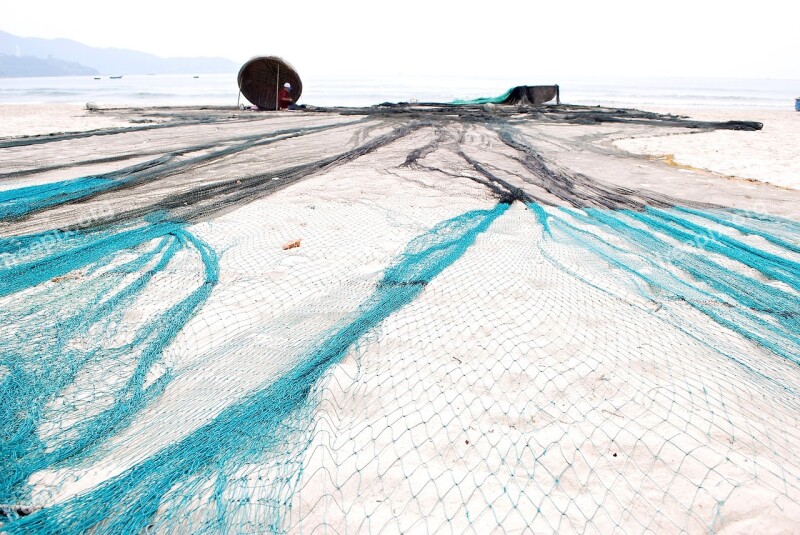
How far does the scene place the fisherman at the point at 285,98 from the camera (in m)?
16.5

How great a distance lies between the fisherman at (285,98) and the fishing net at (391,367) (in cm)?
1279

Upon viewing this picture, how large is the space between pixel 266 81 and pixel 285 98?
4.15 feet

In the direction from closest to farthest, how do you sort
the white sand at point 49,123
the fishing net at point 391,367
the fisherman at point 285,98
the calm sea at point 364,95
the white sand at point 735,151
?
the fishing net at point 391,367 < the white sand at point 735,151 < the white sand at point 49,123 < the fisherman at point 285,98 < the calm sea at point 364,95

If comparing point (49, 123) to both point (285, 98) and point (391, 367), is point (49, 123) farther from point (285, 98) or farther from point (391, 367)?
point (391, 367)

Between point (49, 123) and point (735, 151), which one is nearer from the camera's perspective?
point (735, 151)

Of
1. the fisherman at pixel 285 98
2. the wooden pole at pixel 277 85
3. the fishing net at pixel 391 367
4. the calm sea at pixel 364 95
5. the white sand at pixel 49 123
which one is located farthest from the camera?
the calm sea at pixel 364 95

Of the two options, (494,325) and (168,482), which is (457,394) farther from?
(168,482)

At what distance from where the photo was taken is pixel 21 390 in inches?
79.5

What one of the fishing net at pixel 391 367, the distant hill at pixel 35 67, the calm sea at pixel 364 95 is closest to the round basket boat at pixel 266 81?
the calm sea at pixel 364 95

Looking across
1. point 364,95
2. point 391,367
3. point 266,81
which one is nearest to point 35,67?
point 364,95

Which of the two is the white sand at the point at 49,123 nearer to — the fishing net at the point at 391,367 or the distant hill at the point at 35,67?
the fishing net at the point at 391,367

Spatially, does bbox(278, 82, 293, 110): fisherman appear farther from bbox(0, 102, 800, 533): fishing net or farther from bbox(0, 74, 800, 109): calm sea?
bbox(0, 102, 800, 533): fishing net

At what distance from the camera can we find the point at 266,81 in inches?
669

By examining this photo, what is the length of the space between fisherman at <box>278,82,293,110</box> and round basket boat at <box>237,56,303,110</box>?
0.18 metres
